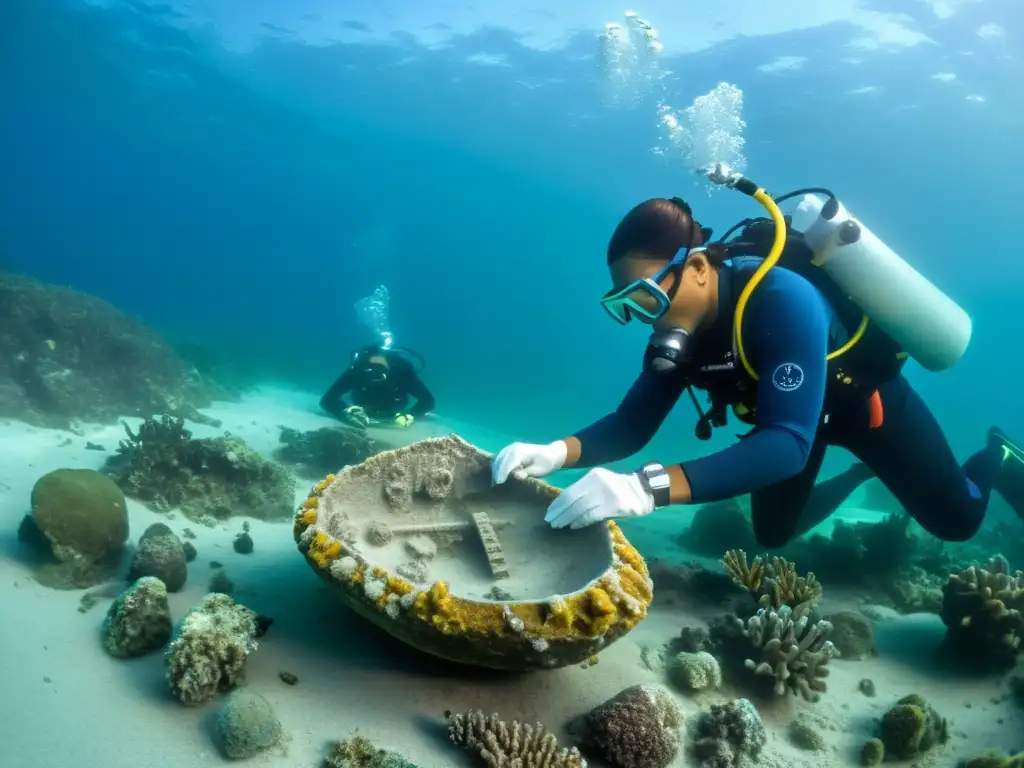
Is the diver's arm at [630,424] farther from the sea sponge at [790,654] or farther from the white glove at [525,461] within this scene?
the sea sponge at [790,654]

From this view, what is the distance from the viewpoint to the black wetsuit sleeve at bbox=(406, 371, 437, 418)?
1227 cm

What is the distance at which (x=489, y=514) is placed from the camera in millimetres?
4754

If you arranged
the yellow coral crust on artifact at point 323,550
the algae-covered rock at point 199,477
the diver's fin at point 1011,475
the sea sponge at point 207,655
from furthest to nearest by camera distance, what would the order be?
the diver's fin at point 1011,475, the algae-covered rock at point 199,477, the yellow coral crust on artifact at point 323,550, the sea sponge at point 207,655

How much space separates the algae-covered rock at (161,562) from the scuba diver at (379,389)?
7.08 metres

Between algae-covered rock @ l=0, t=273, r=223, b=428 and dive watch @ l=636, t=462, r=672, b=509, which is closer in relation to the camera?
dive watch @ l=636, t=462, r=672, b=509

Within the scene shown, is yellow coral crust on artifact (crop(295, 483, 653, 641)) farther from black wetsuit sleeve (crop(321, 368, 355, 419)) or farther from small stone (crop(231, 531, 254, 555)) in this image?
black wetsuit sleeve (crop(321, 368, 355, 419))

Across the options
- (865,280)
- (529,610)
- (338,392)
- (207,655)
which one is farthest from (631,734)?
(338,392)

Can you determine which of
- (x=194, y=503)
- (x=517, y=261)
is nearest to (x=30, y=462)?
(x=194, y=503)

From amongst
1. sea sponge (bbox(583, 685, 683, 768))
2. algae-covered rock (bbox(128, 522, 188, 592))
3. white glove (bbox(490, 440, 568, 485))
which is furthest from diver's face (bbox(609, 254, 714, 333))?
algae-covered rock (bbox(128, 522, 188, 592))

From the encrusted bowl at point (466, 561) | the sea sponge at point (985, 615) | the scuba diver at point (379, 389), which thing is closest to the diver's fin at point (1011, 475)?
the sea sponge at point (985, 615)

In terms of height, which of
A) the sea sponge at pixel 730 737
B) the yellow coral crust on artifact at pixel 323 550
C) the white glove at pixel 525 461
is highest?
the white glove at pixel 525 461

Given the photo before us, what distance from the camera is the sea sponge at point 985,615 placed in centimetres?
482

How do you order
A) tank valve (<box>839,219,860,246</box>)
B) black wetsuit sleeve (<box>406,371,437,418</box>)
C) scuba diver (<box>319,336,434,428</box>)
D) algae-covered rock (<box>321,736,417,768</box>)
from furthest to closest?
black wetsuit sleeve (<box>406,371,437,418</box>)
scuba diver (<box>319,336,434,428</box>)
tank valve (<box>839,219,860,246</box>)
algae-covered rock (<box>321,736,417,768</box>)

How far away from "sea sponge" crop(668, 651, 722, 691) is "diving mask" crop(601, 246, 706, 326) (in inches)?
100
